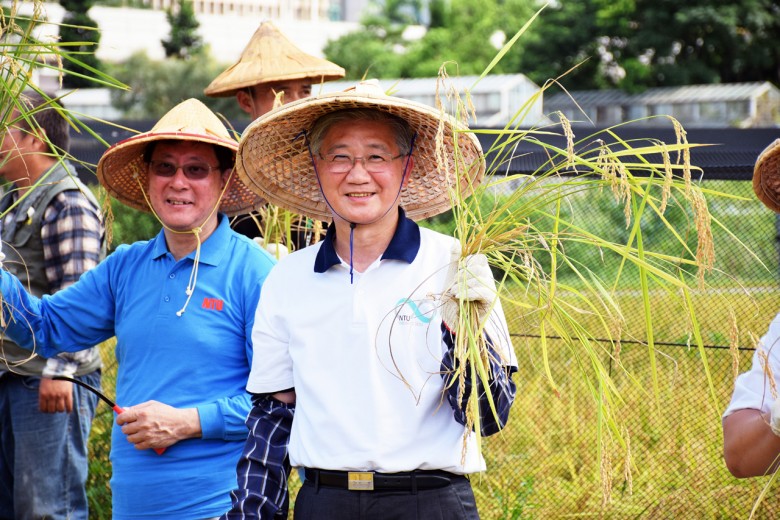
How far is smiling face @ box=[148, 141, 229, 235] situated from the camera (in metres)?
2.83

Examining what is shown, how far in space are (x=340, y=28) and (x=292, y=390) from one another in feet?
317

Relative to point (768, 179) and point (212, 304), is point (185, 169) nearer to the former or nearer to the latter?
point (212, 304)

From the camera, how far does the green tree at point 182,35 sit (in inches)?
2313

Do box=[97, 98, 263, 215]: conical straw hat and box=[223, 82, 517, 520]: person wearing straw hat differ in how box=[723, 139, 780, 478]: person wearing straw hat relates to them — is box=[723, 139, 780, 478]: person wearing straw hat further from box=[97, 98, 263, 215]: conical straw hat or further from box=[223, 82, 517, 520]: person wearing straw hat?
box=[97, 98, 263, 215]: conical straw hat

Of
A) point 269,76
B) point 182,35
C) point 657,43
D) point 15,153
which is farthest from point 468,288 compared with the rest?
point 182,35

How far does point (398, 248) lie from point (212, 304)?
689 mm

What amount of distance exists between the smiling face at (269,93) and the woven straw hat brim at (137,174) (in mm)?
873

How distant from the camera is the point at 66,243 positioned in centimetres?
348

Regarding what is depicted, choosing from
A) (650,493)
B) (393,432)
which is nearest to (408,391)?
(393,432)

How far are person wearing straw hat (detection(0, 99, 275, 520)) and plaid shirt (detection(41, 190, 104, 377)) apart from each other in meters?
0.52

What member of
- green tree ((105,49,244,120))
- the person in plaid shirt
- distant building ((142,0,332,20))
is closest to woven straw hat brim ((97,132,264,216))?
the person in plaid shirt

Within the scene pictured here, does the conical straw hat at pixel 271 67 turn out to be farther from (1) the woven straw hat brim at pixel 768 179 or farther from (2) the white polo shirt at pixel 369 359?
(1) the woven straw hat brim at pixel 768 179

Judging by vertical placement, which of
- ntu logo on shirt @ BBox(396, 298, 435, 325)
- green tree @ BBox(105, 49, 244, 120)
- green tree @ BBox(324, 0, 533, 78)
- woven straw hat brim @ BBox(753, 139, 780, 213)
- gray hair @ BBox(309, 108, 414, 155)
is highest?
green tree @ BBox(324, 0, 533, 78)

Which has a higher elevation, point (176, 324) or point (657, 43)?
point (657, 43)
